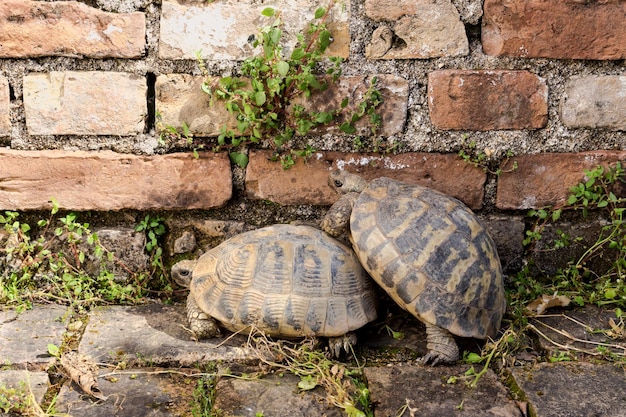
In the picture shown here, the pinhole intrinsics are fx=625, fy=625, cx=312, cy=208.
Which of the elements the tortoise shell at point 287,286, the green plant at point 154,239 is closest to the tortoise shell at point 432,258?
the tortoise shell at point 287,286

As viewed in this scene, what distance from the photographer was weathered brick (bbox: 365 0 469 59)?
2375 millimetres

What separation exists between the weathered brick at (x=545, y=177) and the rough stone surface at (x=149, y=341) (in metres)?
1.22

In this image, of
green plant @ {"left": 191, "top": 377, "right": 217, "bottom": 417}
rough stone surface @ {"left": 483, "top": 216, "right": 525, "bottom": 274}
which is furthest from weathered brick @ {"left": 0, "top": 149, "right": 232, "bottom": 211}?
rough stone surface @ {"left": 483, "top": 216, "right": 525, "bottom": 274}

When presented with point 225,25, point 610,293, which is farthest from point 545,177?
point 225,25

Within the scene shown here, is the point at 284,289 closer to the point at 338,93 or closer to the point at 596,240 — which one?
the point at 338,93

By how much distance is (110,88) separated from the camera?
7.95ft

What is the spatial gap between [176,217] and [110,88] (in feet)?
1.88

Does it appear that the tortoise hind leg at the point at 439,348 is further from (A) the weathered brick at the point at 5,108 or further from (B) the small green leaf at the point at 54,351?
(A) the weathered brick at the point at 5,108

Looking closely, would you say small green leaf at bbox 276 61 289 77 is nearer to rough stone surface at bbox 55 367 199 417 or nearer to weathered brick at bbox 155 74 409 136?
weathered brick at bbox 155 74 409 136

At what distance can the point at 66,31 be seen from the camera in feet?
7.75

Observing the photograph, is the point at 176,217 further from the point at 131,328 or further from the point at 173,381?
the point at 173,381

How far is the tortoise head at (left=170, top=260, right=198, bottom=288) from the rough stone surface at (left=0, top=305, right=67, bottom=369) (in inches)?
17.3

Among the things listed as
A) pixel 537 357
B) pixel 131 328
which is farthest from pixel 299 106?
pixel 537 357

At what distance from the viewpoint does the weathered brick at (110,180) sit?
8.08ft
